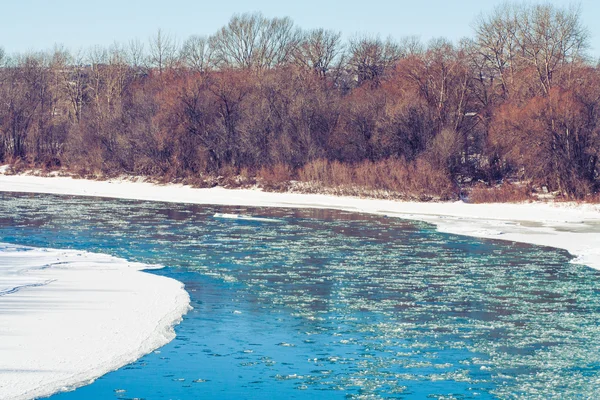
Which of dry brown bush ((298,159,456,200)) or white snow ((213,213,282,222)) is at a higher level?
dry brown bush ((298,159,456,200))

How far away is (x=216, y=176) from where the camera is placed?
48094 millimetres

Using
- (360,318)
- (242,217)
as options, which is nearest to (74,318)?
(360,318)

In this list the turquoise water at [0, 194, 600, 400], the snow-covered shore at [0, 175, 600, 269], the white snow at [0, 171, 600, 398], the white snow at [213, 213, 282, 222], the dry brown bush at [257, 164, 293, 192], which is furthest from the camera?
the dry brown bush at [257, 164, 293, 192]

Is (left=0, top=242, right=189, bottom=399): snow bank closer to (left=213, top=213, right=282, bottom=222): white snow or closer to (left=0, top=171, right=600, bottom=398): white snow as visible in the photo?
(left=0, top=171, right=600, bottom=398): white snow

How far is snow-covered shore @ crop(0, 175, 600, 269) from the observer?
24.2m

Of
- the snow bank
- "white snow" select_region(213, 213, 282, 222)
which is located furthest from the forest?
the snow bank

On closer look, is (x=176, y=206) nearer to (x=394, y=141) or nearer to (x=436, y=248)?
(x=394, y=141)

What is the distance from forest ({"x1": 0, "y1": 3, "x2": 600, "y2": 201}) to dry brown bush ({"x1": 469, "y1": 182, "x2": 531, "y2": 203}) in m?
0.08

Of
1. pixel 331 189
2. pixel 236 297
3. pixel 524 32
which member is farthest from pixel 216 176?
pixel 236 297

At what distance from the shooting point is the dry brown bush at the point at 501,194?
3497cm

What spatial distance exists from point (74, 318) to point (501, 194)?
88.0ft

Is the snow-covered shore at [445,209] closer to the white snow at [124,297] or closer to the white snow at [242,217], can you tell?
the white snow at [124,297]

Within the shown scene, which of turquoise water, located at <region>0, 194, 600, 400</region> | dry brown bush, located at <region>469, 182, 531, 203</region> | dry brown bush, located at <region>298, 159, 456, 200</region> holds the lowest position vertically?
turquoise water, located at <region>0, 194, 600, 400</region>

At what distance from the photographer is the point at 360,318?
12.9 m
